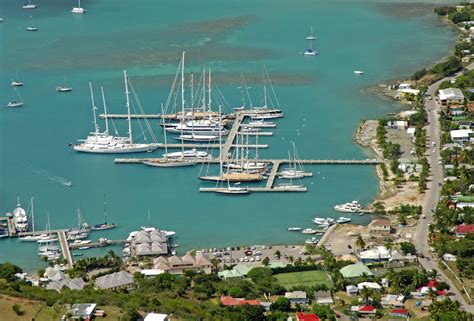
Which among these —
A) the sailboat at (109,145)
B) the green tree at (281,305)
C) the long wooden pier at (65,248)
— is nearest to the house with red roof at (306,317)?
the green tree at (281,305)

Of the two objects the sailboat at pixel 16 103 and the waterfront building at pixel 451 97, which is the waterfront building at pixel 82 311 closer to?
the waterfront building at pixel 451 97

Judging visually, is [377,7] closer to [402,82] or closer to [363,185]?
[402,82]

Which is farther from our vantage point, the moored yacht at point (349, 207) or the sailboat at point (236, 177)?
the sailboat at point (236, 177)

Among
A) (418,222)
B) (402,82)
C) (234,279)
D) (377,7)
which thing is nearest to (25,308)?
(234,279)

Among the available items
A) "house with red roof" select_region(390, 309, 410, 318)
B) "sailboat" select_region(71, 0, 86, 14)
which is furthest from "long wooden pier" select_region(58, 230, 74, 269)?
"sailboat" select_region(71, 0, 86, 14)

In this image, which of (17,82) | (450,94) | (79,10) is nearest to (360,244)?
(450,94)
